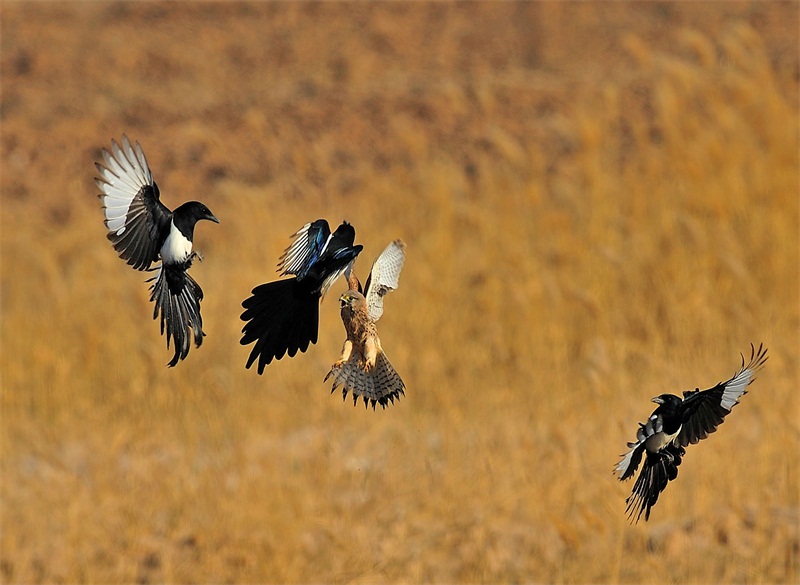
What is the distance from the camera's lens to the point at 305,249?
156 cm

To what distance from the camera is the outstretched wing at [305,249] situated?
1491 mm

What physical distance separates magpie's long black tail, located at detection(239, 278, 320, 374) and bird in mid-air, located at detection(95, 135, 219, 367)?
61 mm

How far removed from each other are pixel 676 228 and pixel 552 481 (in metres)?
2.30

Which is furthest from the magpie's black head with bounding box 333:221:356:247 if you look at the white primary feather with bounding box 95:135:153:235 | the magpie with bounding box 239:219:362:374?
the white primary feather with bounding box 95:135:153:235

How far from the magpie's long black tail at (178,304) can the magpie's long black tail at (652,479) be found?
515 millimetres

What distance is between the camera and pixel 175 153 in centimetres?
1297

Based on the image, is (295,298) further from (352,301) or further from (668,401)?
(668,401)

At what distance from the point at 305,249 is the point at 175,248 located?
0.54ft

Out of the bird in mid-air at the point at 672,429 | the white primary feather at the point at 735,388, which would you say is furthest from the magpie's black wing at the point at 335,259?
the white primary feather at the point at 735,388

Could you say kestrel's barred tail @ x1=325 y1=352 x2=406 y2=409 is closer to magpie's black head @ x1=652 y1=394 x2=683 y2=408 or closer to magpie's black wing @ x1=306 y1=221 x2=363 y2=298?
magpie's black wing @ x1=306 y1=221 x2=363 y2=298

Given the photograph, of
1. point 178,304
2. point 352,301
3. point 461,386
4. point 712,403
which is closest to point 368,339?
point 352,301

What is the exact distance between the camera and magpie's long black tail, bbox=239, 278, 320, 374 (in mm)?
1380

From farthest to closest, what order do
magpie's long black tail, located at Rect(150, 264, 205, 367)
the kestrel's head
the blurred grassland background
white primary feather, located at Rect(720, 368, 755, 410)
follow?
the blurred grassland background → white primary feather, located at Rect(720, 368, 755, 410) → the kestrel's head → magpie's long black tail, located at Rect(150, 264, 205, 367)

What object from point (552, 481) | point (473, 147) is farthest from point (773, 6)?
point (552, 481)
